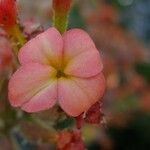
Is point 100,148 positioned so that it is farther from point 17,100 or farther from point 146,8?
point 17,100

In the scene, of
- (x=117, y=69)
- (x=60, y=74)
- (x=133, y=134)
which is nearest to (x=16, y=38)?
(x=60, y=74)

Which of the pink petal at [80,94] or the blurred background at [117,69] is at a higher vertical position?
the pink petal at [80,94]

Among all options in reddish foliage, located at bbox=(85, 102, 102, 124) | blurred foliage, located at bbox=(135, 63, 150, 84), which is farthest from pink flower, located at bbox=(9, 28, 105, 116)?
blurred foliage, located at bbox=(135, 63, 150, 84)

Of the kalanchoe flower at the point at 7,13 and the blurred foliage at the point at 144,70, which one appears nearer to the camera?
the kalanchoe flower at the point at 7,13

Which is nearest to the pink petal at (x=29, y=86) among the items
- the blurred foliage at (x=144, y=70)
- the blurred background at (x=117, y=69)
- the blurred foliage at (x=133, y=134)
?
the blurred background at (x=117, y=69)

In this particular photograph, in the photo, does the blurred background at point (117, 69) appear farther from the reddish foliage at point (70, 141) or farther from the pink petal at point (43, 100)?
the pink petal at point (43, 100)

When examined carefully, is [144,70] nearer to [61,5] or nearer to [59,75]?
[61,5]
